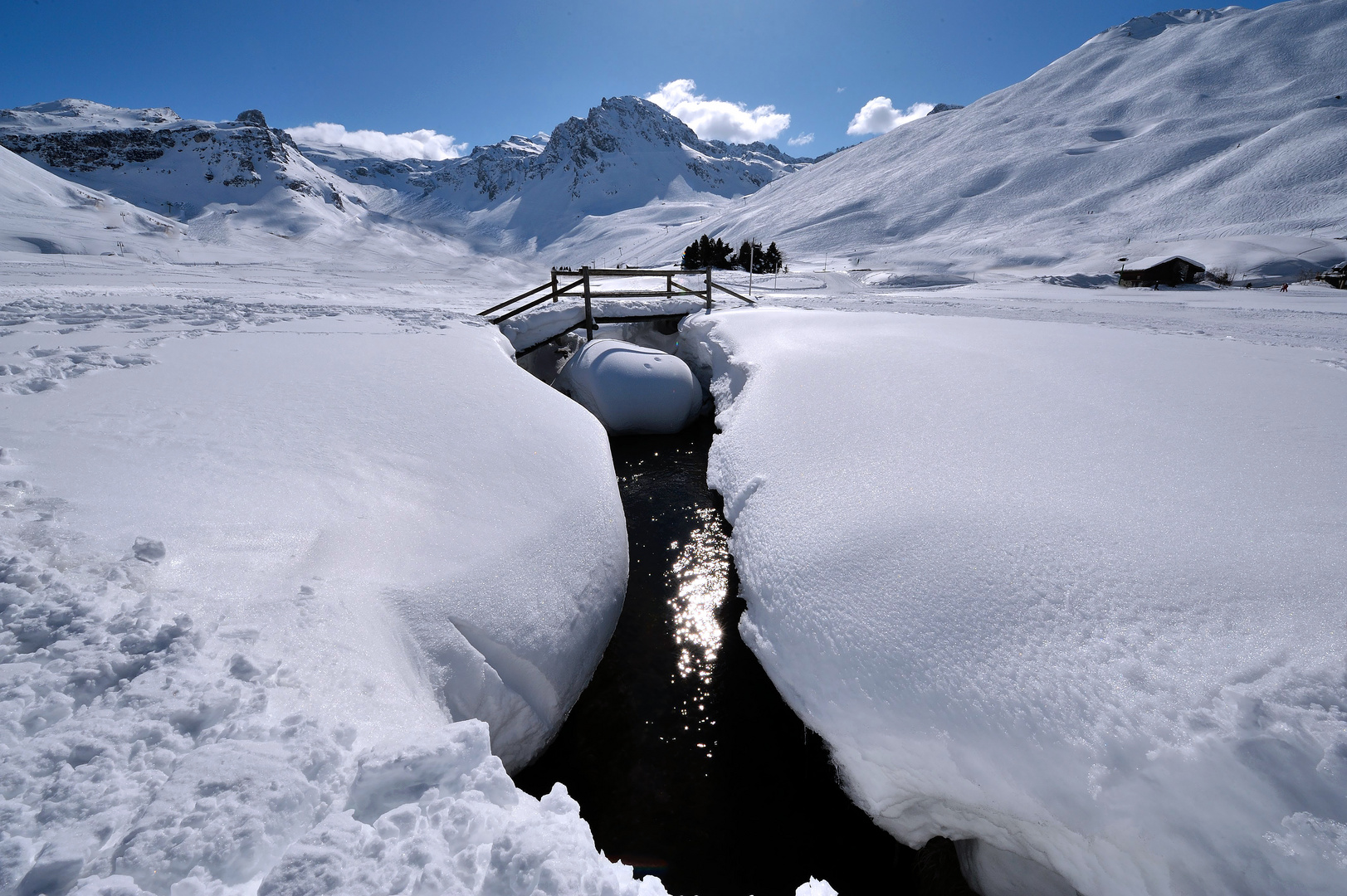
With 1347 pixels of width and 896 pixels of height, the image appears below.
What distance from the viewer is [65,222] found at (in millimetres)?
40562

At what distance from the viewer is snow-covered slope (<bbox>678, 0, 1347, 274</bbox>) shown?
49.1m

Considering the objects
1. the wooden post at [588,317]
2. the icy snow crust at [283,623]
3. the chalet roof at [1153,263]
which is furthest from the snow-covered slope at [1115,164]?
the icy snow crust at [283,623]

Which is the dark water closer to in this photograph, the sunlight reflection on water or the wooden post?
the sunlight reflection on water

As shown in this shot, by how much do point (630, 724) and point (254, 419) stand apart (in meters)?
3.76

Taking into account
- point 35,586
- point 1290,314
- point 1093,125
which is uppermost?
point 1093,125

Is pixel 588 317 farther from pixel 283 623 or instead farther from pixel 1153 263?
pixel 1153 263

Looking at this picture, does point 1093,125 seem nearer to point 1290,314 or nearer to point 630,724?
point 1290,314

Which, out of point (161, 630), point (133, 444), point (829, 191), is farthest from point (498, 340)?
point (829, 191)

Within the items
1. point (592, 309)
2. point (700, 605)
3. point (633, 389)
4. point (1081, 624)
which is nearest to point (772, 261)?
point (592, 309)

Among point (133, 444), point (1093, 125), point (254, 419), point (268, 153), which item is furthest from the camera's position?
point (268, 153)

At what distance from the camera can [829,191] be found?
291 feet

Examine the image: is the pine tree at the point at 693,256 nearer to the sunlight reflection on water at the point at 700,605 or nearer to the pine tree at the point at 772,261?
the pine tree at the point at 772,261

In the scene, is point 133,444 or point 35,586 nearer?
point 35,586

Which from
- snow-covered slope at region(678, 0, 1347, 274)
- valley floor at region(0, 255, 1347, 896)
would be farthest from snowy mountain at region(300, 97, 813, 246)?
valley floor at region(0, 255, 1347, 896)
